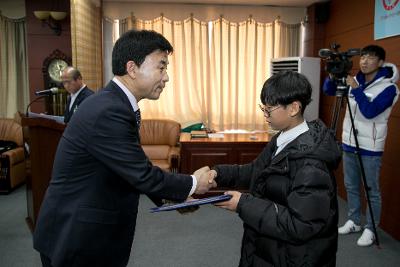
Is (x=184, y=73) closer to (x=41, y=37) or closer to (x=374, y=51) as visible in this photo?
(x=41, y=37)

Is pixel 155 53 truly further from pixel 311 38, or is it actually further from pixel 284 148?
pixel 311 38

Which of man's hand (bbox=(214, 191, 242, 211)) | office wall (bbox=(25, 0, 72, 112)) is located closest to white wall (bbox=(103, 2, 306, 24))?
office wall (bbox=(25, 0, 72, 112))

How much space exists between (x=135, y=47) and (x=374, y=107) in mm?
2313

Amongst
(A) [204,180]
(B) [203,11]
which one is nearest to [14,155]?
(B) [203,11]

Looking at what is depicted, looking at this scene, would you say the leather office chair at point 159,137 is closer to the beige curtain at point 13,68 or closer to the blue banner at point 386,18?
the beige curtain at point 13,68

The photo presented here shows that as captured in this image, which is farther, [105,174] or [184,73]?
[184,73]

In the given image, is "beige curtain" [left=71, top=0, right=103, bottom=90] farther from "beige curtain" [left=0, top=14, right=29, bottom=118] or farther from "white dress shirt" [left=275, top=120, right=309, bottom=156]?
"white dress shirt" [left=275, top=120, right=309, bottom=156]

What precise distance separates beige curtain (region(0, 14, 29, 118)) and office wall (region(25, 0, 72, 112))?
50 centimetres

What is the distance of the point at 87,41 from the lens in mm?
4430

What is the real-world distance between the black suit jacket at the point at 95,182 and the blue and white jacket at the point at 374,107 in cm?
226

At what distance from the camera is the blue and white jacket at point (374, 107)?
3.04 meters

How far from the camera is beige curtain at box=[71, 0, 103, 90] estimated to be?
4051 mm

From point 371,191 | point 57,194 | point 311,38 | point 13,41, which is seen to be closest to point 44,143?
point 57,194

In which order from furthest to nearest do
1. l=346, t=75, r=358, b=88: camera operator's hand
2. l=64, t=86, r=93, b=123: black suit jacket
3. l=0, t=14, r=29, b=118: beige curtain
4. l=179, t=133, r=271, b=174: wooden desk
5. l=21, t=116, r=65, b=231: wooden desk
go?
l=0, t=14, r=29, b=118: beige curtain → l=179, t=133, r=271, b=174: wooden desk → l=64, t=86, r=93, b=123: black suit jacket → l=21, t=116, r=65, b=231: wooden desk → l=346, t=75, r=358, b=88: camera operator's hand
